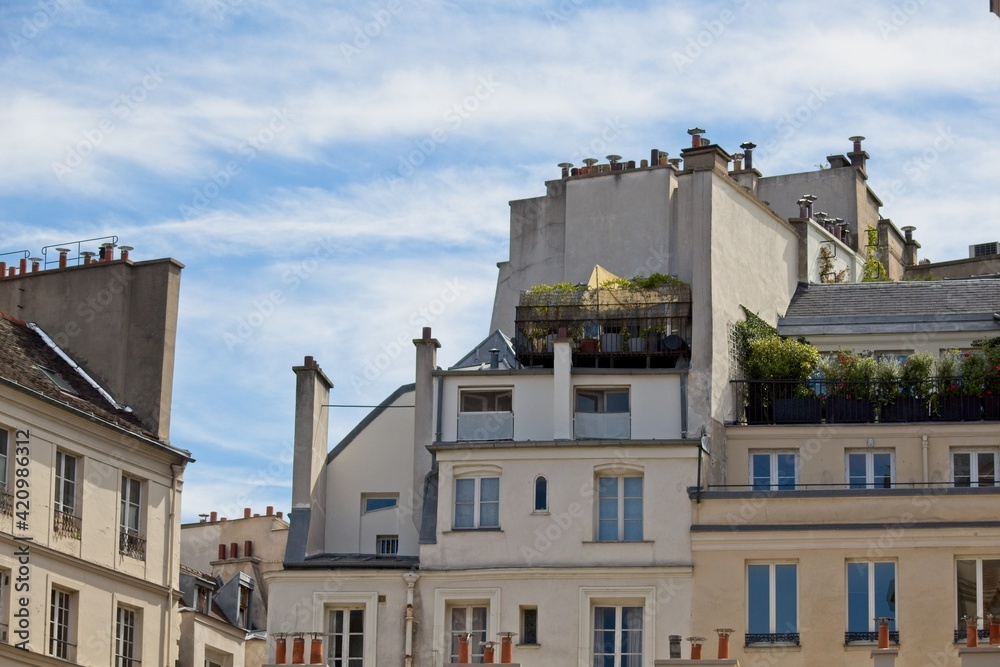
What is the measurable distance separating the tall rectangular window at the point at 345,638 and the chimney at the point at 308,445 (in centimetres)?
243

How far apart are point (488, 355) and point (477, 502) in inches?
183

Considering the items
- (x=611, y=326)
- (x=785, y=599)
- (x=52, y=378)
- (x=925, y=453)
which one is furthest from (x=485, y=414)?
(x=925, y=453)

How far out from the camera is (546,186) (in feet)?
187

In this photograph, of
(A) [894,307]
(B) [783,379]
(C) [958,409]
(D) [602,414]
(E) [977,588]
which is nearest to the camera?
(E) [977,588]

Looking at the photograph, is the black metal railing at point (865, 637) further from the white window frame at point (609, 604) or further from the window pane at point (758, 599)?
the white window frame at point (609, 604)

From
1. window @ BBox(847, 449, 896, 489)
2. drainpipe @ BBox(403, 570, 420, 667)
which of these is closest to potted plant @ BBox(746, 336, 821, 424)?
window @ BBox(847, 449, 896, 489)

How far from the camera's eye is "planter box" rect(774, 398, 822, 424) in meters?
49.8

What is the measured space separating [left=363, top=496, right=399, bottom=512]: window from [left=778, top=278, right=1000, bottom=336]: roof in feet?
34.5

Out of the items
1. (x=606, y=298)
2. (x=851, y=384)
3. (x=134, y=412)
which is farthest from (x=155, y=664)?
(x=851, y=384)

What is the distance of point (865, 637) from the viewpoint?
145ft

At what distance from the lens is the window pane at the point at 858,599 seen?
44.3 m

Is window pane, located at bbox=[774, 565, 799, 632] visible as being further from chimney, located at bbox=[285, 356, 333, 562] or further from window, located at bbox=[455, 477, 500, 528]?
chimney, located at bbox=[285, 356, 333, 562]

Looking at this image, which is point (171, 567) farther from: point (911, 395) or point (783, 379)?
point (911, 395)

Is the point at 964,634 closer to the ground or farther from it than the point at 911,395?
closer to the ground
